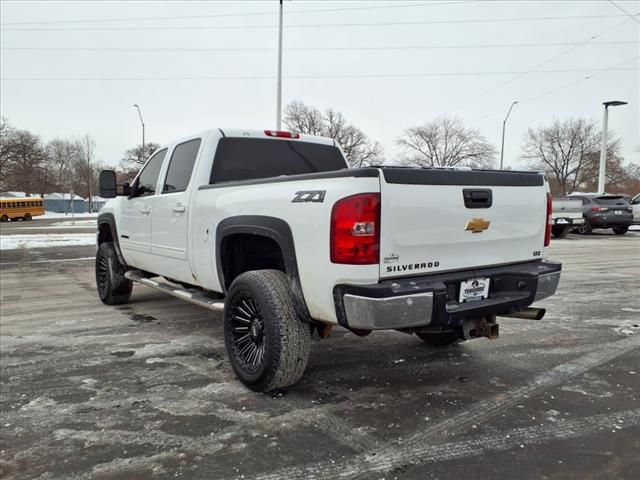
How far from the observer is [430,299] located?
2.81 metres

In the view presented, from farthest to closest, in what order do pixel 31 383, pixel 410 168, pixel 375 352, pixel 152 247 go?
pixel 152 247 → pixel 375 352 → pixel 31 383 → pixel 410 168

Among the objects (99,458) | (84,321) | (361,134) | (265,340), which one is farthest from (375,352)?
(361,134)

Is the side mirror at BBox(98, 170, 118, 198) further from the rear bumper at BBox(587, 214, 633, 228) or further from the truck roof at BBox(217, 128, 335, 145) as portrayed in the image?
the rear bumper at BBox(587, 214, 633, 228)

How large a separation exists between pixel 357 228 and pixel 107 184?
3.97m

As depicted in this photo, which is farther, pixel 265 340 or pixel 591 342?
pixel 591 342

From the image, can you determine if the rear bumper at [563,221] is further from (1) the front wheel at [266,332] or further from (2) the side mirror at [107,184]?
(1) the front wheel at [266,332]

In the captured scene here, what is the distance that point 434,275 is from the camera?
3.03m

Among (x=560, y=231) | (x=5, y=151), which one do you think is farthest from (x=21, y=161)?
(x=560, y=231)

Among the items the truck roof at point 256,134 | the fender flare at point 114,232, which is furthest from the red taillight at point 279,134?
the fender flare at point 114,232

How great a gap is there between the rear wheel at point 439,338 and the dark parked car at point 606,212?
17.6 meters

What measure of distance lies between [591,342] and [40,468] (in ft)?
15.3

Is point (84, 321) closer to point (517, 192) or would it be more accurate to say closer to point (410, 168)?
point (410, 168)

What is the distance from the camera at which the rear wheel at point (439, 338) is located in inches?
173

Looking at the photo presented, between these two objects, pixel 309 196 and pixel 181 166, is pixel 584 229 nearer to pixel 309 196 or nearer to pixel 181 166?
pixel 181 166
